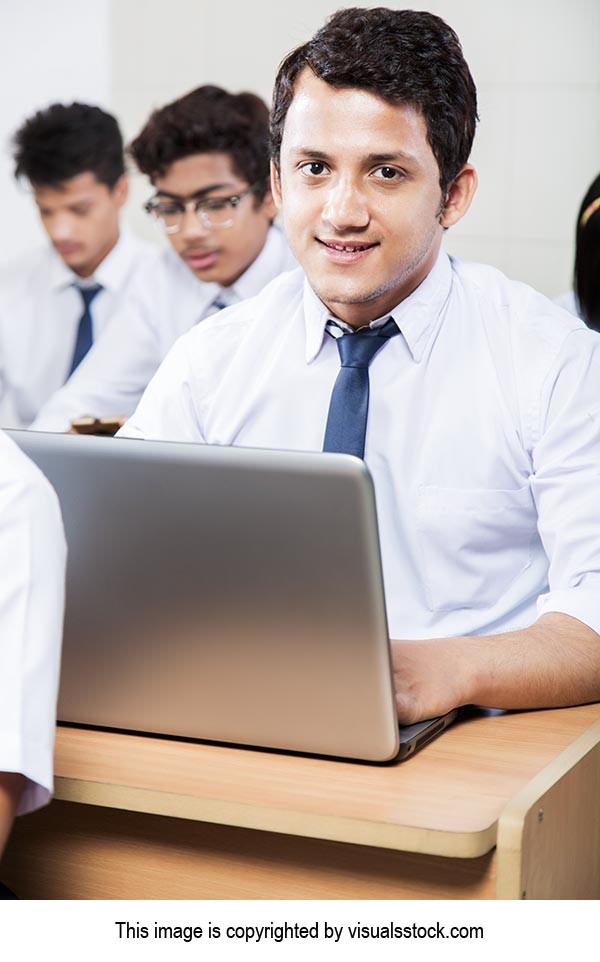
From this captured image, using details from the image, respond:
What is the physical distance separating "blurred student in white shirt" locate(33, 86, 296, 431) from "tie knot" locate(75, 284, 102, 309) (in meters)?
0.43

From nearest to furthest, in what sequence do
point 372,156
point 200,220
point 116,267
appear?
1. point 372,156
2. point 200,220
3. point 116,267

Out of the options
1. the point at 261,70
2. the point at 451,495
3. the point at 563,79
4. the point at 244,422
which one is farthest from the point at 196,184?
the point at 451,495

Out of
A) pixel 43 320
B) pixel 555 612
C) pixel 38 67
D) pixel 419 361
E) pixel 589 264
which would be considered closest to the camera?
pixel 555 612

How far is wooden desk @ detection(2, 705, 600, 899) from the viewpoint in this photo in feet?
3.22

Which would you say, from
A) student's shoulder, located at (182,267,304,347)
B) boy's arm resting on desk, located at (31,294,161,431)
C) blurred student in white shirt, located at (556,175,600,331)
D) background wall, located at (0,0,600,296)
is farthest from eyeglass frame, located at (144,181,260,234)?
student's shoulder, located at (182,267,304,347)

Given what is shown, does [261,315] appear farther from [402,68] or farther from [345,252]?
[402,68]

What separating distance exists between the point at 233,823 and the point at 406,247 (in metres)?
0.77

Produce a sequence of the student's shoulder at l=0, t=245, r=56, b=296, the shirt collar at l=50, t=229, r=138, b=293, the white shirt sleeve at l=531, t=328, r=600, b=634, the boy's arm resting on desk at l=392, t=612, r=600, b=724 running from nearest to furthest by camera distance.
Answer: the boy's arm resting on desk at l=392, t=612, r=600, b=724
the white shirt sleeve at l=531, t=328, r=600, b=634
the shirt collar at l=50, t=229, r=138, b=293
the student's shoulder at l=0, t=245, r=56, b=296

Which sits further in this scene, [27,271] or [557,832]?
[27,271]

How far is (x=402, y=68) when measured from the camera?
1.49 meters

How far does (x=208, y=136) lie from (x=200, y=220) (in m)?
0.23

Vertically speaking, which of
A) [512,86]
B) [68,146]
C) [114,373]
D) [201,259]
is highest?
[512,86]

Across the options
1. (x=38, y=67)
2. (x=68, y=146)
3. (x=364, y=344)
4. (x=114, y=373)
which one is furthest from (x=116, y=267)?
(x=364, y=344)

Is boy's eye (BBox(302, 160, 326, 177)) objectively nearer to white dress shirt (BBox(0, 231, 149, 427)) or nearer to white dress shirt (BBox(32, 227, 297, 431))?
white dress shirt (BBox(32, 227, 297, 431))
